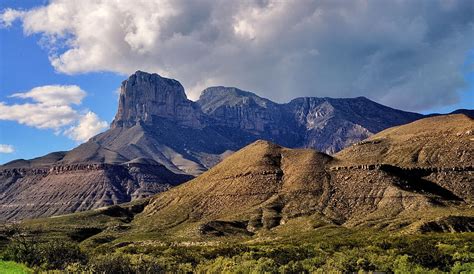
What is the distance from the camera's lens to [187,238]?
19650cm

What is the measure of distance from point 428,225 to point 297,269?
280 ft

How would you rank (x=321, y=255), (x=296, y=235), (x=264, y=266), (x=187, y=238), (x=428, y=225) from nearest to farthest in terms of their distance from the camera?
(x=264, y=266) < (x=321, y=255) < (x=428, y=225) < (x=296, y=235) < (x=187, y=238)

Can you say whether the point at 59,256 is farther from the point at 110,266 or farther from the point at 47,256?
the point at 110,266

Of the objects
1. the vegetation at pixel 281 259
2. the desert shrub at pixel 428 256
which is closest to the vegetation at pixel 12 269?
the vegetation at pixel 281 259

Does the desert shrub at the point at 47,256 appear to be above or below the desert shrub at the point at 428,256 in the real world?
above

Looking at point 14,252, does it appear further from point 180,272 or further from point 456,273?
point 456,273

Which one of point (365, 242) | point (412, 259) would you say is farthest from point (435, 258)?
point (365, 242)

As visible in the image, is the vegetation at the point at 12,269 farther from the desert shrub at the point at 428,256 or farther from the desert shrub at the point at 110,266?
the desert shrub at the point at 428,256

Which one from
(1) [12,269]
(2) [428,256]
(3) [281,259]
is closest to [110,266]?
(1) [12,269]

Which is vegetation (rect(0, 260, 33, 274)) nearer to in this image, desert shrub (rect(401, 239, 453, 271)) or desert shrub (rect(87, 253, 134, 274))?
desert shrub (rect(87, 253, 134, 274))

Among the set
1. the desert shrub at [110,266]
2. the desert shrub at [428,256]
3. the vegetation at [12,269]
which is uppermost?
the vegetation at [12,269]

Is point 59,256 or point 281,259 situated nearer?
point 59,256

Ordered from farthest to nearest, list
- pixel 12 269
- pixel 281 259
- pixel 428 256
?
pixel 281 259 → pixel 428 256 → pixel 12 269

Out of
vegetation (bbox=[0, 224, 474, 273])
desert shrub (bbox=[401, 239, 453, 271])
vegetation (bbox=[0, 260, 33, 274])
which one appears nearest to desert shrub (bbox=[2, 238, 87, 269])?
vegetation (bbox=[0, 224, 474, 273])
